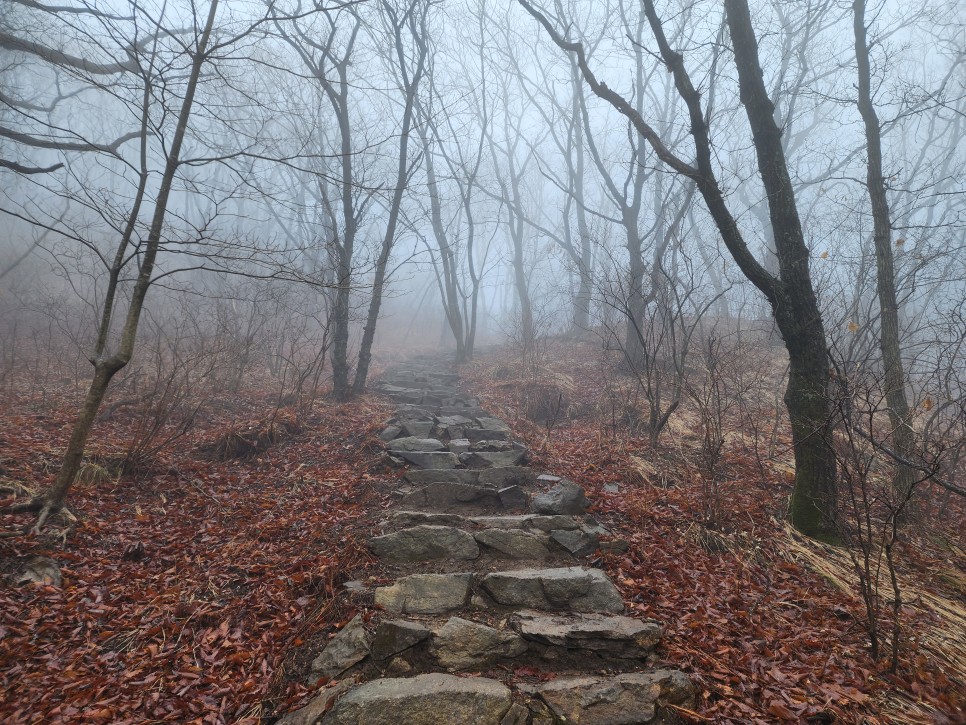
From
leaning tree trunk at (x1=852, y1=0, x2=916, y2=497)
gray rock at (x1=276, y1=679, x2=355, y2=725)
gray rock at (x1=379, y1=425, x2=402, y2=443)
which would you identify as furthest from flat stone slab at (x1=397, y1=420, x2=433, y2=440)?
leaning tree trunk at (x1=852, y1=0, x2=916, y2=497)

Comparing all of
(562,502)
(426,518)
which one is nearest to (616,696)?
(562,502)

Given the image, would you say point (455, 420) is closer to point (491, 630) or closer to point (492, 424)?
point (492, 424)

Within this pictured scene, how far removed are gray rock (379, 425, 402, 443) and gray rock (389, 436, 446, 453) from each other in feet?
0.83

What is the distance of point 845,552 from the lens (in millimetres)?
3820

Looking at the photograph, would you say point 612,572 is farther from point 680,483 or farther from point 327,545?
point 327,545

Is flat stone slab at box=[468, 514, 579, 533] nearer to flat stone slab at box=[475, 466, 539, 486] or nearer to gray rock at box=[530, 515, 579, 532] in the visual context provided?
gray rock at box=[530, 515, 579, 532]

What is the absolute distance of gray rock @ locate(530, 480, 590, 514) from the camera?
4434 mm

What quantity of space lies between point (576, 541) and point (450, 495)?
1.37 meters

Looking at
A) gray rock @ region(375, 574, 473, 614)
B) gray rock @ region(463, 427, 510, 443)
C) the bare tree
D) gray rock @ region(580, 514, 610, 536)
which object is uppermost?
the bare tree

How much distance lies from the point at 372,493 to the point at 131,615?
206cm

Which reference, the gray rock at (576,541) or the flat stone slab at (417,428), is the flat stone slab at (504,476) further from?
the flat stone slab at (417,428)

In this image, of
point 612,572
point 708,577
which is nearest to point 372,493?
point 612,572

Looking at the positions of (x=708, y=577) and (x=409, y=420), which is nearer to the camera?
(x=708, y=577)

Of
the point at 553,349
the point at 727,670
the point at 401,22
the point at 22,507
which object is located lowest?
the point at 727,670
